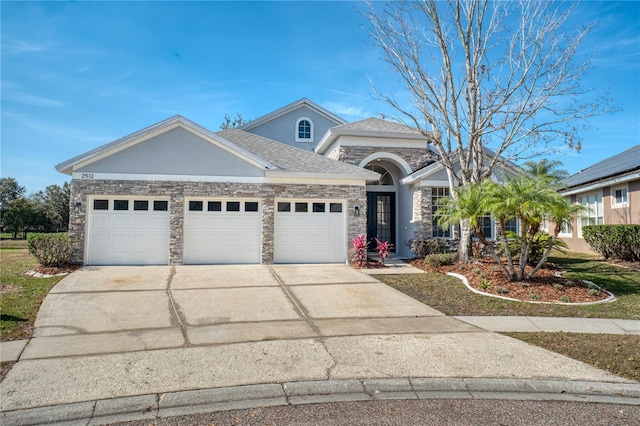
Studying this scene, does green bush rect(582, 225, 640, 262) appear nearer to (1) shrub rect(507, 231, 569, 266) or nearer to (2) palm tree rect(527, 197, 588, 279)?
(1) shrub rect(507, 231, 569, 266)

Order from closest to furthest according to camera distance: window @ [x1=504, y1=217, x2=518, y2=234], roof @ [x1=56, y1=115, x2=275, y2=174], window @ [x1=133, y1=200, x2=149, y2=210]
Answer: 1. roof @ [x1=56, y1=115, x2=275, y2=174]
2. window @ [x1=133, y1=200, x2=149, y2=210]
3. window @ [x1=504, y1=217, x2=518, y2=234]

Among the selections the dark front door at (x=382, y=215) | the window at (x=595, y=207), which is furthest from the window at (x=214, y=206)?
the window at (x=595, y=207)

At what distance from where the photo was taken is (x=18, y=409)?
4066 mm

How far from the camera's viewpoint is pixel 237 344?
A: 6.09 m

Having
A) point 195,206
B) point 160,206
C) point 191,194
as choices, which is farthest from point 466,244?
point 160,206

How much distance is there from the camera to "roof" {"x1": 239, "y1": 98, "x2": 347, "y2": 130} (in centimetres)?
2247

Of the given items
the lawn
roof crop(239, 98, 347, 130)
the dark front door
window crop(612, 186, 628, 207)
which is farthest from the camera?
roof crop(239, 98, 347, 130)

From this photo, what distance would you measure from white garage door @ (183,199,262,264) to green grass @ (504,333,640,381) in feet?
31.0

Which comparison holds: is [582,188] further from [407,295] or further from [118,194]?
[118,194]

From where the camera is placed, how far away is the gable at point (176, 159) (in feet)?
45.0

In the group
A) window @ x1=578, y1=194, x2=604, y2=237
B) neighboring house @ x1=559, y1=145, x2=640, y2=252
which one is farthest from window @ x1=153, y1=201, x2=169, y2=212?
window @ x1=578, y1=194, x2=604, y2=237

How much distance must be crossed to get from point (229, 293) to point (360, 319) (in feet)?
11.5

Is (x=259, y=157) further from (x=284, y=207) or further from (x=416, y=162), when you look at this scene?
(x=416, y=162)

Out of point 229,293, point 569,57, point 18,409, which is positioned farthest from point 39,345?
point 569,57
